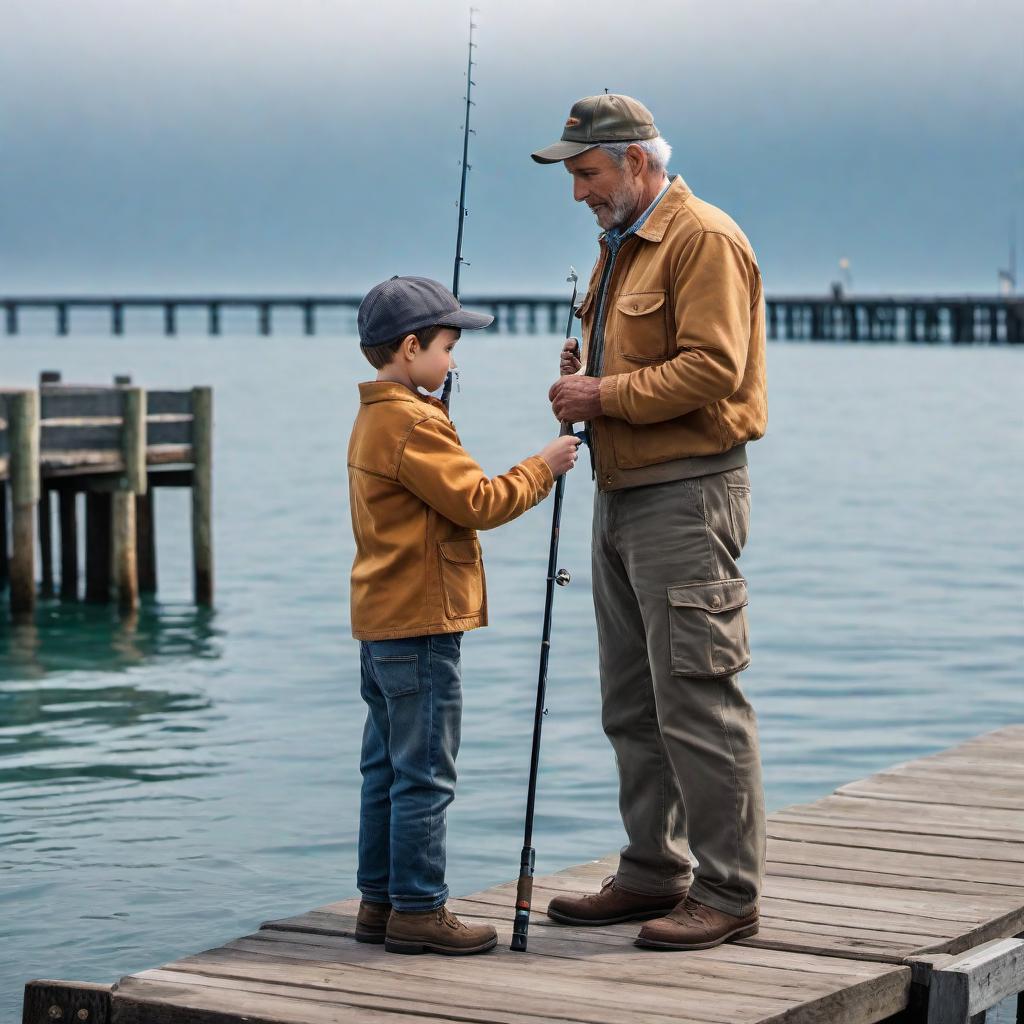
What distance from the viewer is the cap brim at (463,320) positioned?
4.41 metres

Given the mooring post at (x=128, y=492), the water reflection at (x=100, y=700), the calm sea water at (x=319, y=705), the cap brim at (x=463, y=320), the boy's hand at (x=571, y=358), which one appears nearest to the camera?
the cap brim at (x=463, y=320)

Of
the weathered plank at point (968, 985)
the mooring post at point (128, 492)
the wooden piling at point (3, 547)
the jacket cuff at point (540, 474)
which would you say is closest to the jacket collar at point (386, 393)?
the jacket cuff at point (540, 474)

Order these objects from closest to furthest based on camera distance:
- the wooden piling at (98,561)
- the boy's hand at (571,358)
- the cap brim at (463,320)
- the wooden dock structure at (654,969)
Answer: the wooden dock structure at (654,969) < the cap brim at (463,320) < the boy's hand at (571,358) < the wooden piling at (98,561)

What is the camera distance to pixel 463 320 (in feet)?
14.6

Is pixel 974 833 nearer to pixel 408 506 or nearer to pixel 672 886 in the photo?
pixel 672 886

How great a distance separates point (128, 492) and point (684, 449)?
39.8 feet

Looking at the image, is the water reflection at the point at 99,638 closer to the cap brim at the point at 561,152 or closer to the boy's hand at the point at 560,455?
the boy's hand at the point at 560,455

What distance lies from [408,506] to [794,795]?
7.01 meters

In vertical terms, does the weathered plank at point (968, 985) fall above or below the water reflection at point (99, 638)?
above

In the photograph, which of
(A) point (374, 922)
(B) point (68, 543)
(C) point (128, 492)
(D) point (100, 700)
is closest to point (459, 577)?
(A) point (374, 922)

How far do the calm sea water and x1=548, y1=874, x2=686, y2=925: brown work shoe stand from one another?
2960 millimetres

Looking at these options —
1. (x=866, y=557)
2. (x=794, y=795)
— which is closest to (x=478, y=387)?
(x=866, y=557)

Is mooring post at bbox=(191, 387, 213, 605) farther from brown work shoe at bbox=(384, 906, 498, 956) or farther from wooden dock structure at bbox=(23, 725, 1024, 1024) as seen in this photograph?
brown work shoe at bbox=(384, 906, 498, 956)

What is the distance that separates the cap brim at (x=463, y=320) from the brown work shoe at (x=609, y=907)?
1.47 m
